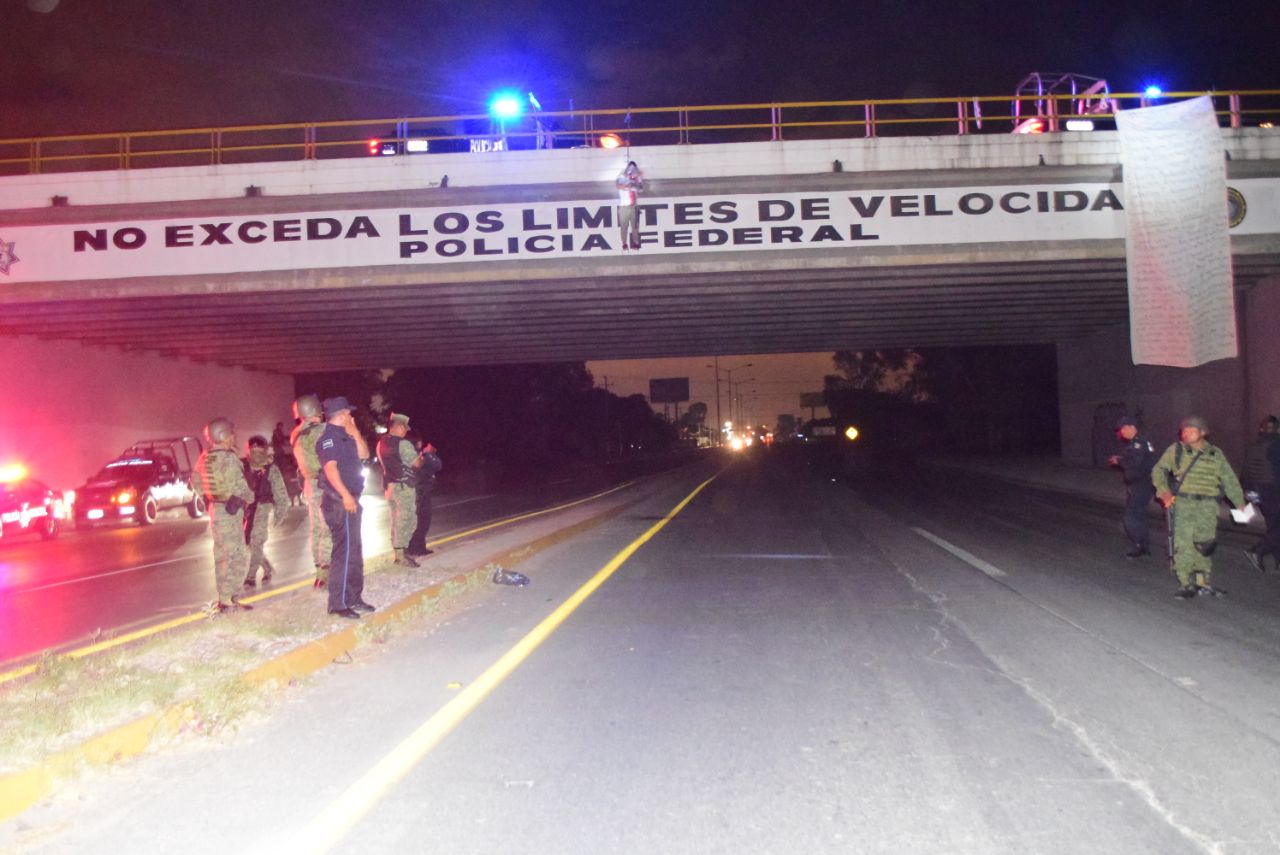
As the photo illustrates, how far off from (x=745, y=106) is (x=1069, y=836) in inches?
751

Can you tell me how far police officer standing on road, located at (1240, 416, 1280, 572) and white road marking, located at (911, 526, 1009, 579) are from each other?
9.11 feet

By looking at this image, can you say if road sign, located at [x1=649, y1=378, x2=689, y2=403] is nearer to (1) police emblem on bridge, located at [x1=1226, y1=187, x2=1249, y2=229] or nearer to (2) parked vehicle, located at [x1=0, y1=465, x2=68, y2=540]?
(1) police emblem on bridge, located at [x1=1226, y1=187, x2=1249, y2=229]

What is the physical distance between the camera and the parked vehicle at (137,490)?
2159 centimetres

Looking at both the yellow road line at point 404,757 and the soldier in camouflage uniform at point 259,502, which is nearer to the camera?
the yellow road line at point 404,757

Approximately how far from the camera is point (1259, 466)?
1038cm

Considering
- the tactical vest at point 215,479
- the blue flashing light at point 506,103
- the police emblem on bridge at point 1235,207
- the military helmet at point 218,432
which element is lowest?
the tactical vest at point 215,479

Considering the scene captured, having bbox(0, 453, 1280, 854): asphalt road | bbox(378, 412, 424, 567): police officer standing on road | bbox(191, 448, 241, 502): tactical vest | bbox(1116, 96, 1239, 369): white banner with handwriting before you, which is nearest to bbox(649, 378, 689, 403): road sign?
bbox(1116, 96, 1239, 369): white banner with handwriting

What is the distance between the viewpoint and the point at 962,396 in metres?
54.0

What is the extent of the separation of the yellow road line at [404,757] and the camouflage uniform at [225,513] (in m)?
2.94

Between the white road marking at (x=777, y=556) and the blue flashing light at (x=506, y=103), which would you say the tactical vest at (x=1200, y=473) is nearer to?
the white road marking at (x=777, y=556)

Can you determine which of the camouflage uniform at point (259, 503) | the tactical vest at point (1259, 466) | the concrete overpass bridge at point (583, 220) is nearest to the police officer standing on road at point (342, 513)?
Result: the camouflage uniform at point (259, 503)

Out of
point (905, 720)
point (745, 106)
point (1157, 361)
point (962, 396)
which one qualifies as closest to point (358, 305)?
point (745, 106)

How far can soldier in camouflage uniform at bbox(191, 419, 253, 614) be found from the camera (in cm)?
855

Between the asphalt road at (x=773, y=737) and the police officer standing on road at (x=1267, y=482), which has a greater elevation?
the police officer standing on road at (x=1267, y=482)
